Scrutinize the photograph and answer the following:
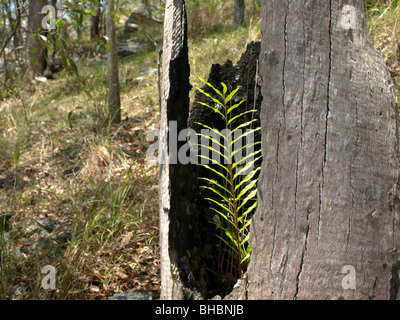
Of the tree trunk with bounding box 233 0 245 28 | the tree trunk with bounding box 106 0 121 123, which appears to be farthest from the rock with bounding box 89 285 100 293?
the tree trunk with bounding box 233 0 245 28

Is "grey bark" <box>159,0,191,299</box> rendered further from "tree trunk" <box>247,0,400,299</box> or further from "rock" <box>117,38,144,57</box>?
"rock" <box>117,38,144,57</box>

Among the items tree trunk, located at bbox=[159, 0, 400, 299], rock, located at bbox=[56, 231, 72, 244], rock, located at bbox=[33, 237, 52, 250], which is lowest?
rock, located at bbox=[33, 237, 52, 250]

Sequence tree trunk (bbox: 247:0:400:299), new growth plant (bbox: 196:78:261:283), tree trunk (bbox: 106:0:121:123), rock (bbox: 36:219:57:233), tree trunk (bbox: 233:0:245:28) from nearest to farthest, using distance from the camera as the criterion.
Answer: tree trunk (bbox: 247:0:400:299) < new growth plant (bbox: 196:78:261:283) < rock (bbox: 36:219:57:233) < tree trunk (bbox: 106:0:121:123) < tree trunk (bbox: 233:0:245:28)

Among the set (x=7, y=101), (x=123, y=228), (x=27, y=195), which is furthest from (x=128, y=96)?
(x=123, y=228)

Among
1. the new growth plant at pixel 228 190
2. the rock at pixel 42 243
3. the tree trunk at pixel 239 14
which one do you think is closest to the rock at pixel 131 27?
the tree trunk at pixel 239 14

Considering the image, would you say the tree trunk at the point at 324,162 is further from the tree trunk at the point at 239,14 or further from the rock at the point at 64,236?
the tree trunk at the point at 239,14

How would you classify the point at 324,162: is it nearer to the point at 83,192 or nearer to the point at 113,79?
the point at 83,192

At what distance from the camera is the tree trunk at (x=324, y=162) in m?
1.70

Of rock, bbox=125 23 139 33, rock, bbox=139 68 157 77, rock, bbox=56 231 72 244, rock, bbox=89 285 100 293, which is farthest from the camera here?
rock, bbox=125 23 139 33

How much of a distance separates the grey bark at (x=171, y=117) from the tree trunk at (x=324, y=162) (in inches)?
18.1

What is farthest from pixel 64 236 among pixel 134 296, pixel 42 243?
pixel 134 296

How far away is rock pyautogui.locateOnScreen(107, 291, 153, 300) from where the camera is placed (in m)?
2.67

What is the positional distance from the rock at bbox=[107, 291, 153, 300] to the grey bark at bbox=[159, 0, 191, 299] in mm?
664
